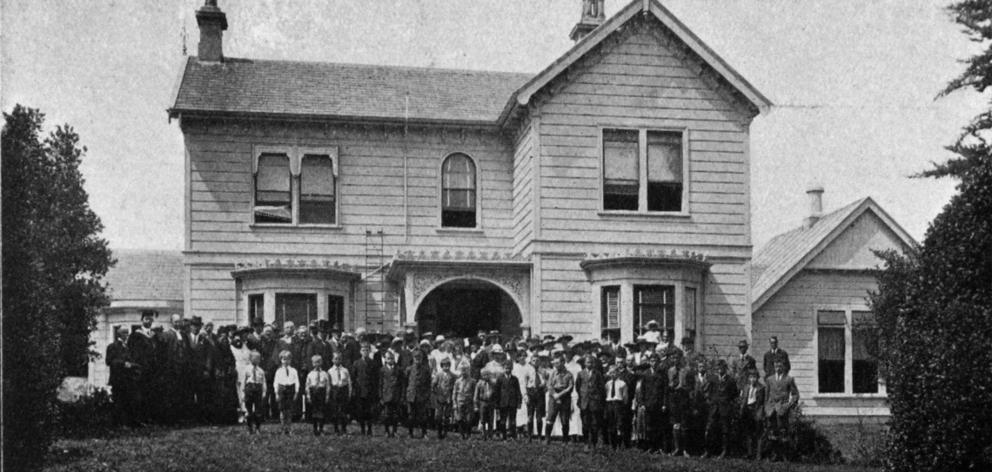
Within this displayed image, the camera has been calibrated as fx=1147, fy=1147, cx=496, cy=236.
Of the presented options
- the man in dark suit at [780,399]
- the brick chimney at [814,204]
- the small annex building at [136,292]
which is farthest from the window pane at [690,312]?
the small annex building at [136,292]

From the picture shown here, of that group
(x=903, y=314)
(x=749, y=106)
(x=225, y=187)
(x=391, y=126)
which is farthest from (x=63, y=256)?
(x=903, y=314)

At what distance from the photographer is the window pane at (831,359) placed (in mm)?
28750

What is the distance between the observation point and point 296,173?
26.2 m

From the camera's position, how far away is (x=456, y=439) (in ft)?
62.3

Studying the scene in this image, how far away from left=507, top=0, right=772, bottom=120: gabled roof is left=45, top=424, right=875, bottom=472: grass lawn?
8925 millimetres

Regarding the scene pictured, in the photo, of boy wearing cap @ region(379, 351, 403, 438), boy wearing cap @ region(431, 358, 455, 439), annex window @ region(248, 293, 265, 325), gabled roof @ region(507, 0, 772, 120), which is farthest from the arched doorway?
boy wearing cap @ region(379, 351, 403, 438)

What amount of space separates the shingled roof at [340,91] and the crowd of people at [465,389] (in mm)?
7066

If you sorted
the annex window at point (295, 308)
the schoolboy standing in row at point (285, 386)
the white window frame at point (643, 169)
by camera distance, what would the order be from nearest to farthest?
the schoolboy standing in row at point (285, 386) → the annex window at point (295, 308) → the white window frame at point (643, 169)

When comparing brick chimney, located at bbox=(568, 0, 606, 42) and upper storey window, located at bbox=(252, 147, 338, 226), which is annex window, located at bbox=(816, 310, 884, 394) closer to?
brick chimney, located at bbox=(568, 0, 606, 42)

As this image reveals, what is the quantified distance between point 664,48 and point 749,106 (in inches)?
92.1

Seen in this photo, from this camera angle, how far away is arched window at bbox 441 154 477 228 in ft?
88.4

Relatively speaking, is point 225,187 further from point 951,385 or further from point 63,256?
point 951,385

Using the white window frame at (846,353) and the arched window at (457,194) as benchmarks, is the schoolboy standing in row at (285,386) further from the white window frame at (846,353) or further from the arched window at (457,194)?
the white window frame at (846,353)

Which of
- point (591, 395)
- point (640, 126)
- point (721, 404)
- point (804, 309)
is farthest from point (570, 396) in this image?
point (804, 309)
